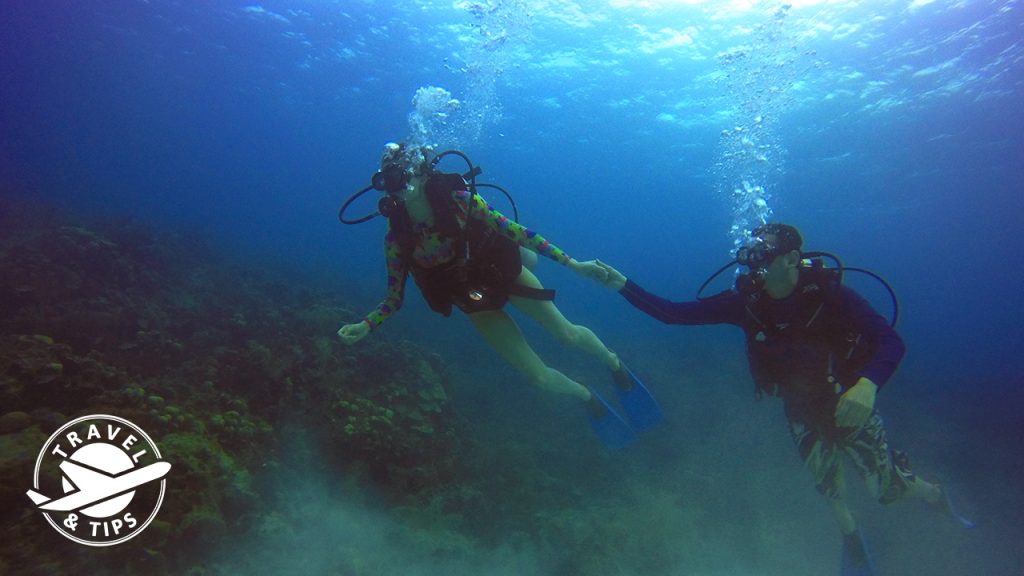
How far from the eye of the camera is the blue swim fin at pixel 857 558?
15.7 ft

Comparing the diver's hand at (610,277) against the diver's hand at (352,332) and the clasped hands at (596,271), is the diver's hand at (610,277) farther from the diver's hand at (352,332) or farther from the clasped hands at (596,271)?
the diver's hand at (352,332)

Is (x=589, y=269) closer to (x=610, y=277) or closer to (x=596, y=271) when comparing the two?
(x=596, y=271)

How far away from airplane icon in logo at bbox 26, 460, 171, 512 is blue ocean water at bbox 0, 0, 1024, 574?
20.0ft

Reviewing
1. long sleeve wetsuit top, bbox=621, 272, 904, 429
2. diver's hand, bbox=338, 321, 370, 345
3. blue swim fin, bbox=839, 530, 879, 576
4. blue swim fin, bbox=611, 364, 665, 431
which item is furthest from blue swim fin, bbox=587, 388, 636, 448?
diver's hand, bbox=338, 321, 370, 345

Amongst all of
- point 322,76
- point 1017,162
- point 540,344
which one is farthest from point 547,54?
point 1017,162

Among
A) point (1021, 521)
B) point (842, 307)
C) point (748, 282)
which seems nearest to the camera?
point (842, 307)

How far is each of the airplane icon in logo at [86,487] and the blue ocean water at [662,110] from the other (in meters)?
6.09

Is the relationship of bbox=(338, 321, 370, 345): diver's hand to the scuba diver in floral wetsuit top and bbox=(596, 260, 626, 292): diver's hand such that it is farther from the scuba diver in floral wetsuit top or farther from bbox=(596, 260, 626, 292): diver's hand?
bbox=(596, 260, 626, 292): diver's hand

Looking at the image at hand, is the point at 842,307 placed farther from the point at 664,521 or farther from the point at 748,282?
the point at 664,521

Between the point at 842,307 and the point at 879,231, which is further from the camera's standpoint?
the point at 879,231

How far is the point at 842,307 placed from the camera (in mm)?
4078

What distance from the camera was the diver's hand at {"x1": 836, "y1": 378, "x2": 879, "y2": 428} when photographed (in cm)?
333

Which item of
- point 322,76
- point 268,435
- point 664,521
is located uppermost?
point 322,76

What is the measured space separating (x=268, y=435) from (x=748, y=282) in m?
5.94
